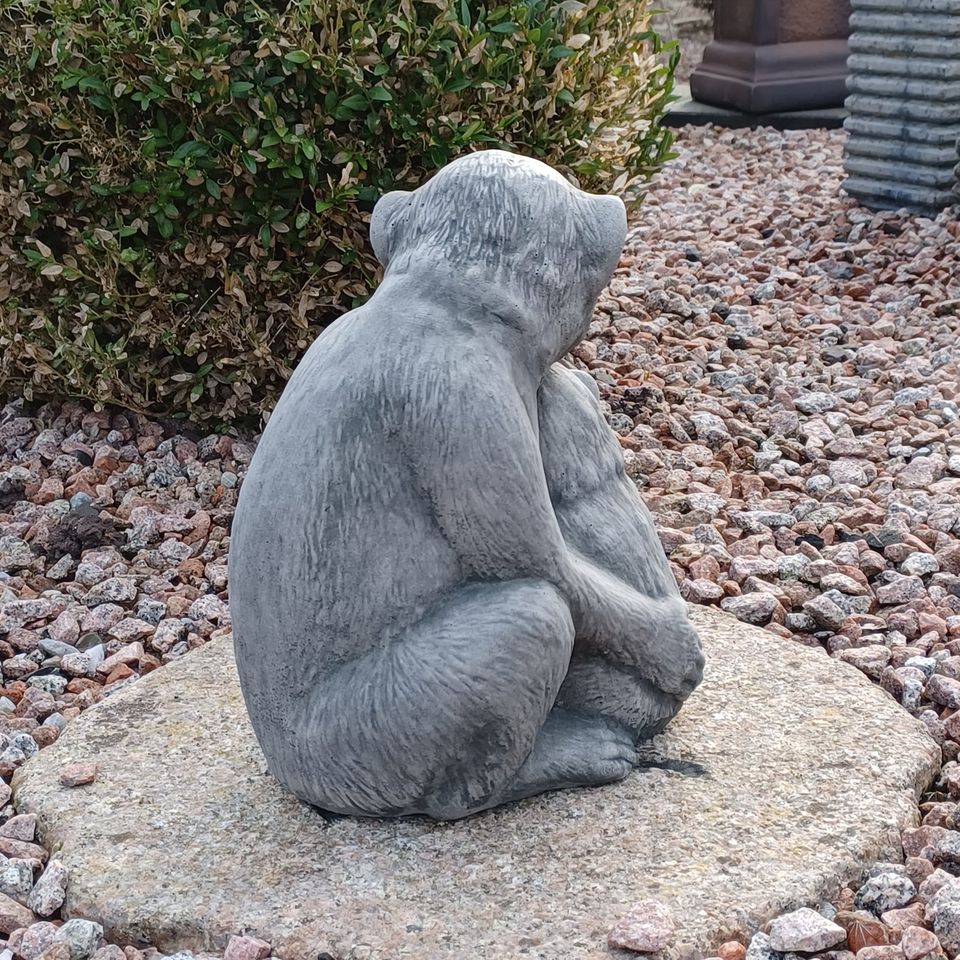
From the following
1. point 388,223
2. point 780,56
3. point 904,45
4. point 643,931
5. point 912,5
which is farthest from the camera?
point 780,56

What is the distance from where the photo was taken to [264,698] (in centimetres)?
254

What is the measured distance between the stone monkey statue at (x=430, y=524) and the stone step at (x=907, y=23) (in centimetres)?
530

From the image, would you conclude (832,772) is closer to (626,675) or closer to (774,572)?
(626,675)

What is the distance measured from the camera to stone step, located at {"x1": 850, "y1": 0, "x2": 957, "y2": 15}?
7.00 m

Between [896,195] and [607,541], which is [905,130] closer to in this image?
[896,195]

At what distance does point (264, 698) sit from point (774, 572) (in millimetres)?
1862

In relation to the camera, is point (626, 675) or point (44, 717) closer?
point (626, 675)

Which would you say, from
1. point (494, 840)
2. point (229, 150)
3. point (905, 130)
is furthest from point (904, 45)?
point (494, 840)

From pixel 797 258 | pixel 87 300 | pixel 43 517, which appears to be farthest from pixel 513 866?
pixel 797 258

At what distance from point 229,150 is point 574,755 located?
2.44m

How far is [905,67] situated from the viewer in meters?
7.22

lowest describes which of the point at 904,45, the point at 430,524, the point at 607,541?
the point at 607,541

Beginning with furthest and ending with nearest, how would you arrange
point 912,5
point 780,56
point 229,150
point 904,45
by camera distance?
point 780,56 → point 904,45 → point 912,5 → point 229,150

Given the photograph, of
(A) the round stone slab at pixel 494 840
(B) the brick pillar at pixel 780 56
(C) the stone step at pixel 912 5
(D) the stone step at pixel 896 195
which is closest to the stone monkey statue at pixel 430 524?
(A) the round stone slab at pixel 494 840
